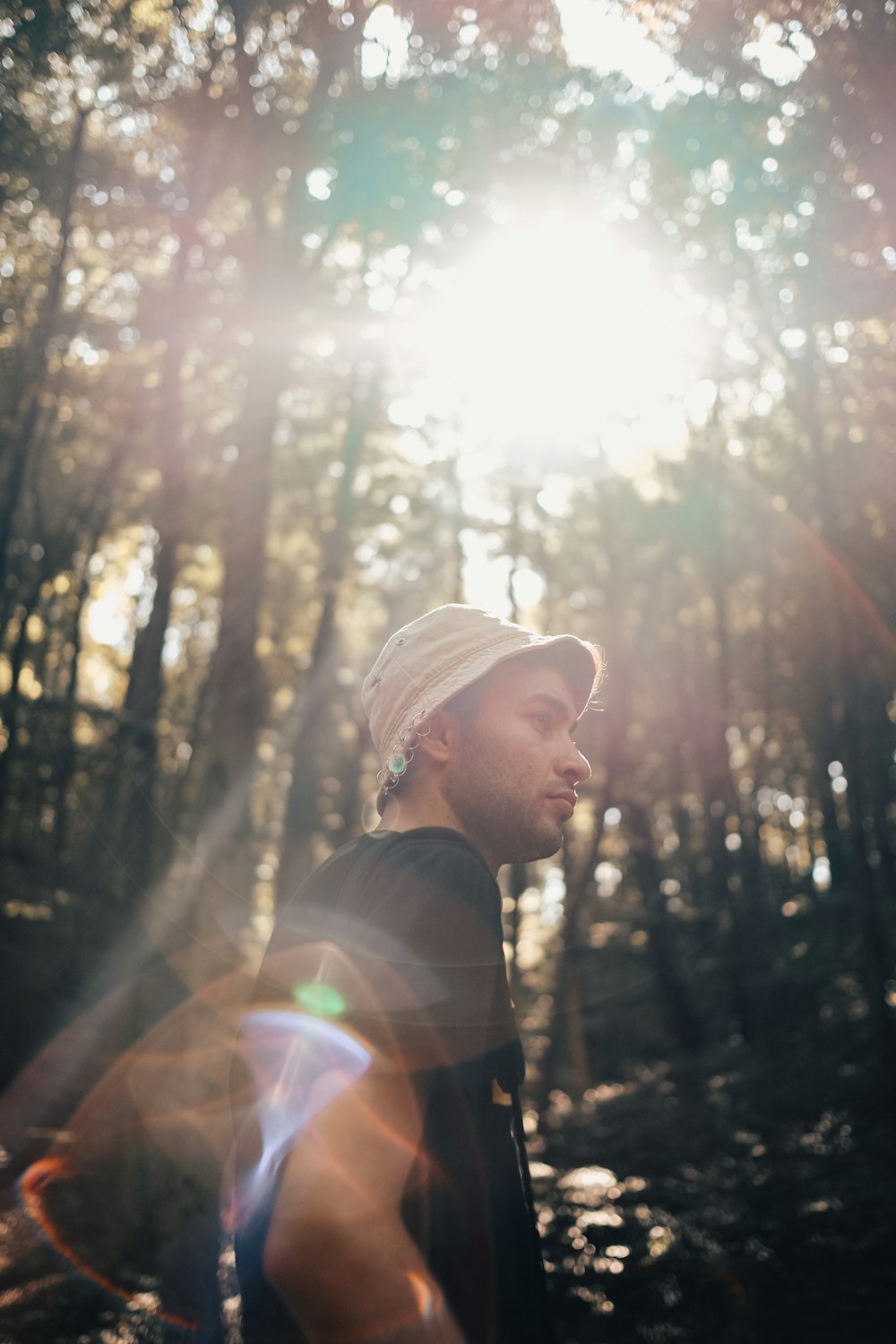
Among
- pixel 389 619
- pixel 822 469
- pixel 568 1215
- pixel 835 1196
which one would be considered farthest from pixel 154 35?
pixel 389 619

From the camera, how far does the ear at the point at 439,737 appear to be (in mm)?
2264

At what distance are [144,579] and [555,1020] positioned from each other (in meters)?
13.6

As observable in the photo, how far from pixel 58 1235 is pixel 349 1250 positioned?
7.98 meters

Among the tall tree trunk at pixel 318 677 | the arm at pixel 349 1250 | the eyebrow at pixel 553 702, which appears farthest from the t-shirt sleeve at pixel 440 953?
the tall tree trunk at pixel 318 677

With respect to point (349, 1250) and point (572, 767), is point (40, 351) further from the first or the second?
A: point (349, 1250)

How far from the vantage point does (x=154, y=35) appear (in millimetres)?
10617

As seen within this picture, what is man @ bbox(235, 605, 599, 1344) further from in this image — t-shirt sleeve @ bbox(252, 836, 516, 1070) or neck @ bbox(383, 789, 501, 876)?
neck @ bbox(383, 789, 501, 876)

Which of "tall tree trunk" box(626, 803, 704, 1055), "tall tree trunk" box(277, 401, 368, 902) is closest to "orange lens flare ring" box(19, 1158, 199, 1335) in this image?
"tall tree trunk" box(277, 401, 368, 902)

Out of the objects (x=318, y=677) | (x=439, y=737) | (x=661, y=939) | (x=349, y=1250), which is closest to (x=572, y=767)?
(x=439, y=737)

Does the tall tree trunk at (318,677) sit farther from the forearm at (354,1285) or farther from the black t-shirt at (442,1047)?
the forearm at (354,1285)

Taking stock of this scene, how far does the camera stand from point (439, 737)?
7.50ft

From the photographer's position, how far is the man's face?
2.24 metres

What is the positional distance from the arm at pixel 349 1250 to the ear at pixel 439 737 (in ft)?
2.89

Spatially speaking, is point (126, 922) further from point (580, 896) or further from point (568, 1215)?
point (580, 896)
